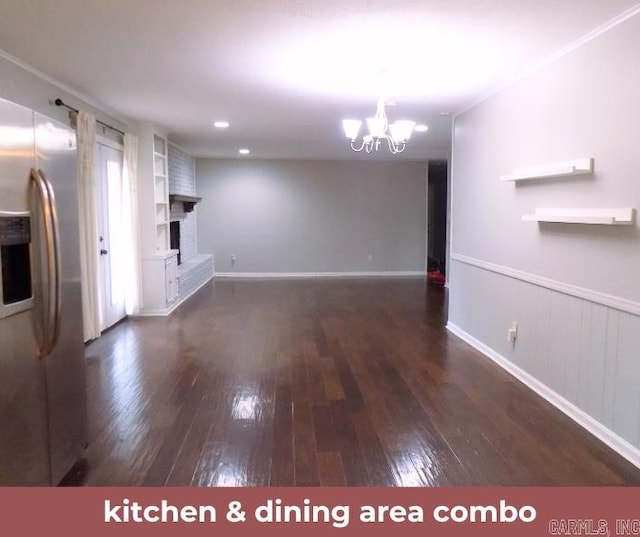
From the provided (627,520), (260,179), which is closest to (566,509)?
(627,520)

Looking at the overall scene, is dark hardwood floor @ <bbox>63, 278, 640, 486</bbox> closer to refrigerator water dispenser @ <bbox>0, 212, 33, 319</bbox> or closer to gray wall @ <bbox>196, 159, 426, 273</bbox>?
refrigerator water dispenser @ <bbox>0, 212, 33, 319</bbox>

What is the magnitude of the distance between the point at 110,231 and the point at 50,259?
3688 mm

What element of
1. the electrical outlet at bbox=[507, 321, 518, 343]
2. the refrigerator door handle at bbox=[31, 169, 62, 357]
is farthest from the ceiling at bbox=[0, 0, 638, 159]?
the electrical outlet at bbox=[507, 321, 518, 343]

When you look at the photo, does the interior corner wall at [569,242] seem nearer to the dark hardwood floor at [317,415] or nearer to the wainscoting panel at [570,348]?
the wainscoting panel at [570,348]

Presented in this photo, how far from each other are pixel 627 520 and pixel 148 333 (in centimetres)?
454

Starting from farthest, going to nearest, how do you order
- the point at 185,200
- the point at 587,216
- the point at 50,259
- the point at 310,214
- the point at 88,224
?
the point at 310,214 < the point at 185,200 < the point at 88,224 < the point at 587,216 < the point at 50,259

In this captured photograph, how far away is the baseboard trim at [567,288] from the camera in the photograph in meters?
2.62

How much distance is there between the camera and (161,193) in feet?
21.7

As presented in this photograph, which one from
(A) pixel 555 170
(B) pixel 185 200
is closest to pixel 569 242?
(A) pixel 555 170

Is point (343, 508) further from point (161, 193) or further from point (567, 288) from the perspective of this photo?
point (161, 193)

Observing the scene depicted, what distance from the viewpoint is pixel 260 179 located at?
31.9 feet

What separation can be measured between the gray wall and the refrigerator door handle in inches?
306

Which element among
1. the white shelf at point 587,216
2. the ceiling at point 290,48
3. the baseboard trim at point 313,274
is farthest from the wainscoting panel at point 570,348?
the baseboard trim at point 313,274

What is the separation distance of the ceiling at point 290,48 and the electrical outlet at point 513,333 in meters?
1.97
